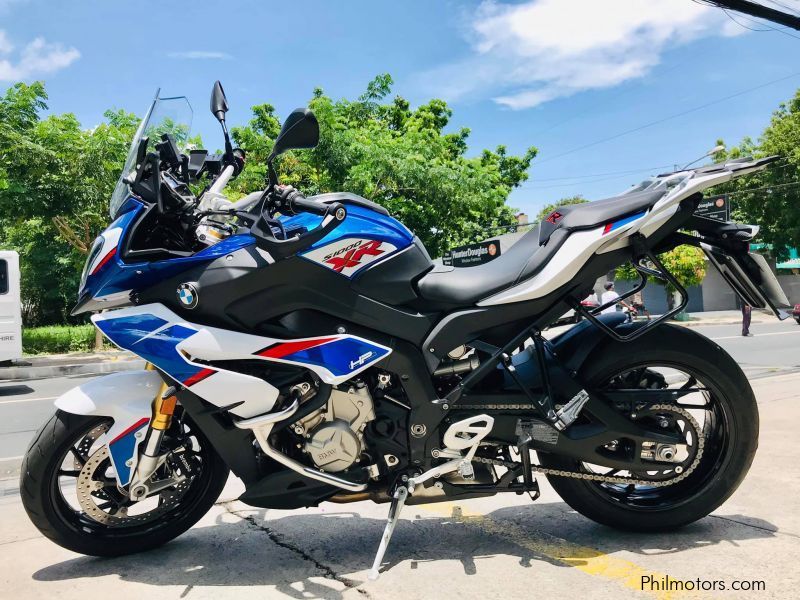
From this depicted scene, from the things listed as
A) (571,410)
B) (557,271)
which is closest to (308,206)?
(557,271)

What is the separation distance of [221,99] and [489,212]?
16.1m

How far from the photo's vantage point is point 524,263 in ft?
9.14

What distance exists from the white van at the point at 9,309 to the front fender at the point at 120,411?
9168 millimetres

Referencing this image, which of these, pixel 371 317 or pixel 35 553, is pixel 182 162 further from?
pixel 35 553

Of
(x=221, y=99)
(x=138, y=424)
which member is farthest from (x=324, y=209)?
(x=138, y=424)

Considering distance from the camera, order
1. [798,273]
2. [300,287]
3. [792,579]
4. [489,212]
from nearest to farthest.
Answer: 1. [792,579]
2. [300,287]
3. [489,212]
4. [798,273]

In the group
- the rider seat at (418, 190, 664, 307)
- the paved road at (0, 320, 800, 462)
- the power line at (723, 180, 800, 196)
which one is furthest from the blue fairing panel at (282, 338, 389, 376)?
the power line at (723, 180, 800, 196)

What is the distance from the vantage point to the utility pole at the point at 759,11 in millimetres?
8502

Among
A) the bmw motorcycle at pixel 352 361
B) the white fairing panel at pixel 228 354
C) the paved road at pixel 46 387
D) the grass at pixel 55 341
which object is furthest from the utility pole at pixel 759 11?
the grass at pixel 55 341

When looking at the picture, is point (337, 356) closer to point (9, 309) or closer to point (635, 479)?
point (635, 479)

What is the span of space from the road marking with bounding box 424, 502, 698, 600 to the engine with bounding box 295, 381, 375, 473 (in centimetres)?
93

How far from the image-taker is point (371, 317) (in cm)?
268

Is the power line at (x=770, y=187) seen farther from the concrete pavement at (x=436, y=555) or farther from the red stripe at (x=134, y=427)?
the red stripe at (x=134, y=427)

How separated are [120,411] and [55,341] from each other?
16343 millimetres
